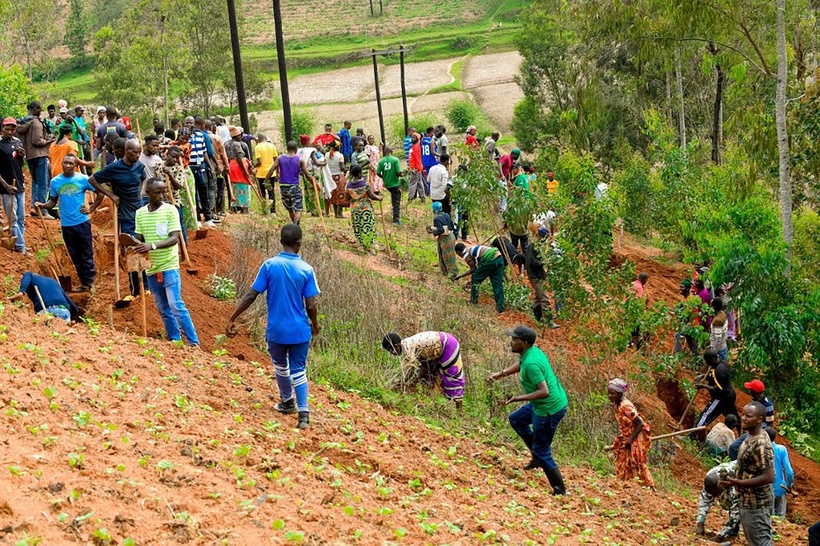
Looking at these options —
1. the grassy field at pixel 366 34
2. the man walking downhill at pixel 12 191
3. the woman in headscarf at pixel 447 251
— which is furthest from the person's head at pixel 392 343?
the grassy field at pixel 366 34

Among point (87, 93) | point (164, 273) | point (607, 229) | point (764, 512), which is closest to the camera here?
point (764, 512)

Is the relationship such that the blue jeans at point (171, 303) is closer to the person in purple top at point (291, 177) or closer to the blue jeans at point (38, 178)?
the blue jeans at point (38, 178)

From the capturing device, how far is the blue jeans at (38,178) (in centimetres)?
1505

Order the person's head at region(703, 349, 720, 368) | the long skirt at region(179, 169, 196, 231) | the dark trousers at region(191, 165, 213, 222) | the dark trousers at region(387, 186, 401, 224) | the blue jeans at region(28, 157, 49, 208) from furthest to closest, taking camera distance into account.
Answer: the dark trousers at region(387, 186, 401, 224)
the dark trousers at region(191, 165, 213, 222)
the blue jeans at region(28, 157, 49, 208)
the long skirt at region(179, 169, 196, 231)
the person's head at region(703, 349, 720, 368)

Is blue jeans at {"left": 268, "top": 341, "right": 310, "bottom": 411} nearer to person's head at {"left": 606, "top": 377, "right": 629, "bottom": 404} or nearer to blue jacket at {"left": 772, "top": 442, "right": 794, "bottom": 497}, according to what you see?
person's head at {"left": 606, "top": 377, "right": 629, "bottom": 404}

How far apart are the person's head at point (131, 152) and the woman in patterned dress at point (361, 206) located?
274 inches

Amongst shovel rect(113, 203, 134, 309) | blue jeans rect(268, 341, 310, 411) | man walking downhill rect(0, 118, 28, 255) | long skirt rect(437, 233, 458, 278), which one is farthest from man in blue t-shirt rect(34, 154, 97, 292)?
long skirt rect(437, 233, 458, 278)

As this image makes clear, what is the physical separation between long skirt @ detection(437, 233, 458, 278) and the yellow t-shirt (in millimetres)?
3869

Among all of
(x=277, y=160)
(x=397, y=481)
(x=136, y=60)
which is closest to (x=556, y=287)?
(x=277, y=160)

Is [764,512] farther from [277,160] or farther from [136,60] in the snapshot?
[136,60]

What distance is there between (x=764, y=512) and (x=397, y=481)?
11.8 ft

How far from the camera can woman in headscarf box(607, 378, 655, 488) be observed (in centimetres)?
1073

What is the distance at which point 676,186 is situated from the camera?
24.0 meters

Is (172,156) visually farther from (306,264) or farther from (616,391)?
(616,391)
